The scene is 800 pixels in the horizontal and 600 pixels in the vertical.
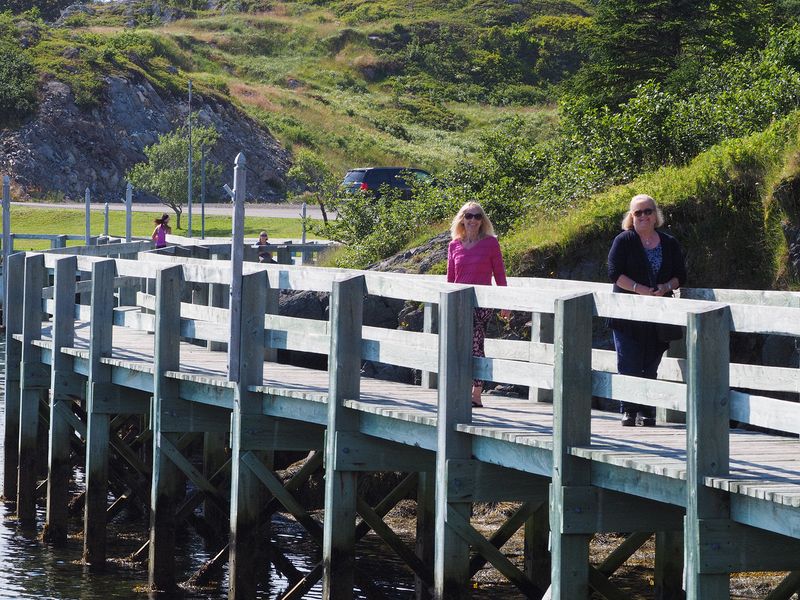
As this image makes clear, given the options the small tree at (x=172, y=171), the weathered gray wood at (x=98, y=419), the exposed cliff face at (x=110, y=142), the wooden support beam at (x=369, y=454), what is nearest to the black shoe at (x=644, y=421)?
the wooden support beam at (x=369, y=454)

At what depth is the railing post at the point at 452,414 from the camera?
8641 millimetres

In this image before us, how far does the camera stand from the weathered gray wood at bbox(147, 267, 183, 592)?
11.9 m

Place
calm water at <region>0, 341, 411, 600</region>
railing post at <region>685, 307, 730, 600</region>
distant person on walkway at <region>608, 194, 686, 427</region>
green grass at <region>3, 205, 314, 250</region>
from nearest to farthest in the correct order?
railing post at <region>685, 307, 730, 600</region>
distant person on walkway at <region>608, 194, 686, 427</region>
calm water at <region>0, 341, 411, 600</region>
green grass at <region>3, 205, 314, 250</region>

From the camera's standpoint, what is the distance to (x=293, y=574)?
11.7 meters

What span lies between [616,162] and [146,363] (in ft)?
28.1

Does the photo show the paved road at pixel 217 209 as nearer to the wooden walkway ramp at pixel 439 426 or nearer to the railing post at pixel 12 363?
the railing post at pixel 12 363

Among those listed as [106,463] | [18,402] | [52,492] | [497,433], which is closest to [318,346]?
[497,433]

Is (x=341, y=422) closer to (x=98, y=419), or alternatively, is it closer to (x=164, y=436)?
(x=164, y=436)

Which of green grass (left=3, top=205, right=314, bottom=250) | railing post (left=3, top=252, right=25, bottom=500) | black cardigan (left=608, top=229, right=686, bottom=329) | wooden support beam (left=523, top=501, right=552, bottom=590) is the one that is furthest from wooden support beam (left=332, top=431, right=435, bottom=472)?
green grass (left=3, top=205, right=314, bottom=250)

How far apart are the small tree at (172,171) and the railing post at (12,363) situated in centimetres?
3320

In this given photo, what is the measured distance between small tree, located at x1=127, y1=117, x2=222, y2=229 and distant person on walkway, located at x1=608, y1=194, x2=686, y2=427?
41.1m

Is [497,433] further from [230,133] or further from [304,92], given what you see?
[304,92]

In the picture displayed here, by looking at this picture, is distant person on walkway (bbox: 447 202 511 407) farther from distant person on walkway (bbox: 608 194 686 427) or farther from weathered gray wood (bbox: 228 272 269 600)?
weathered gray wood (bbox: 228 272 269 600)

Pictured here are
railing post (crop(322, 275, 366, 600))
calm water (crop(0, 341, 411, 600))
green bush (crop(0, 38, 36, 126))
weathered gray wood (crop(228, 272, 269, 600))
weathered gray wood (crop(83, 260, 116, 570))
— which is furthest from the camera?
green bush (crop(0, 38, 36, 126))
